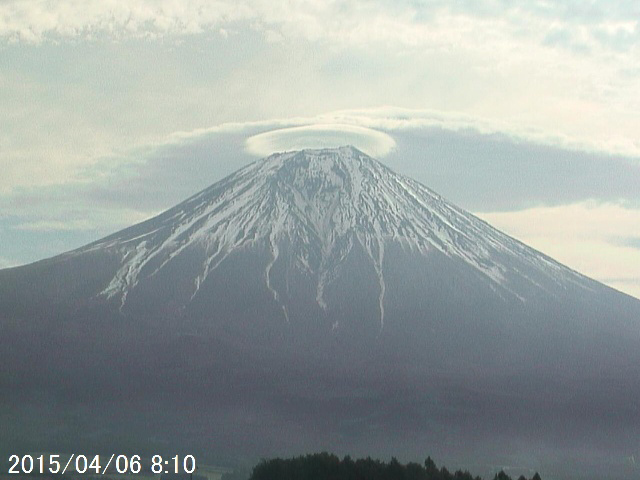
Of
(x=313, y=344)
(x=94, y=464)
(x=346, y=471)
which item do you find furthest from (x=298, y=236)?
(x=346, y=471)

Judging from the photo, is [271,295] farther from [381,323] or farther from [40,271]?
[40,271]

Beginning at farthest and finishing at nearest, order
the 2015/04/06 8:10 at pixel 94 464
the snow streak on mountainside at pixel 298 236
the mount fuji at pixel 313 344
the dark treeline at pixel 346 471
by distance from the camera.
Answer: the snow streak on mountainside at pixel 298 236 < the mount fuji at pixel 313 344 < the 2015/04/06 8:10 at pixel 94 464 < the dark treeline at pixel 346 471

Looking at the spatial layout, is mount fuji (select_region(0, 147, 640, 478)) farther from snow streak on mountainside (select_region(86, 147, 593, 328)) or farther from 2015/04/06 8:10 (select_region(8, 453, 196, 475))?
2015/04/06 8:10 (select_region(8, 453, 196, 475))

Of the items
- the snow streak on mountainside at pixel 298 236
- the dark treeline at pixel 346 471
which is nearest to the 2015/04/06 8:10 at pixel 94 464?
the dark treeline at pixel 346 471

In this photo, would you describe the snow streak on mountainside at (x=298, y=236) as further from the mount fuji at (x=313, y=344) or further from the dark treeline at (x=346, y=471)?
the dark treeline at (x=346, y=471)

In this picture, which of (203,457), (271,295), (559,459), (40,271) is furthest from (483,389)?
(40,271)

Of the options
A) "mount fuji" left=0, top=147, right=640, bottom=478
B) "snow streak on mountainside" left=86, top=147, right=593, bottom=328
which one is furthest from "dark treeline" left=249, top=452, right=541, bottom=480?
"snow streak on mountainside" left=86, top=147, right=593, bottom=328

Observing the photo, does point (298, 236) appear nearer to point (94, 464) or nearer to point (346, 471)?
point (94, 464)
